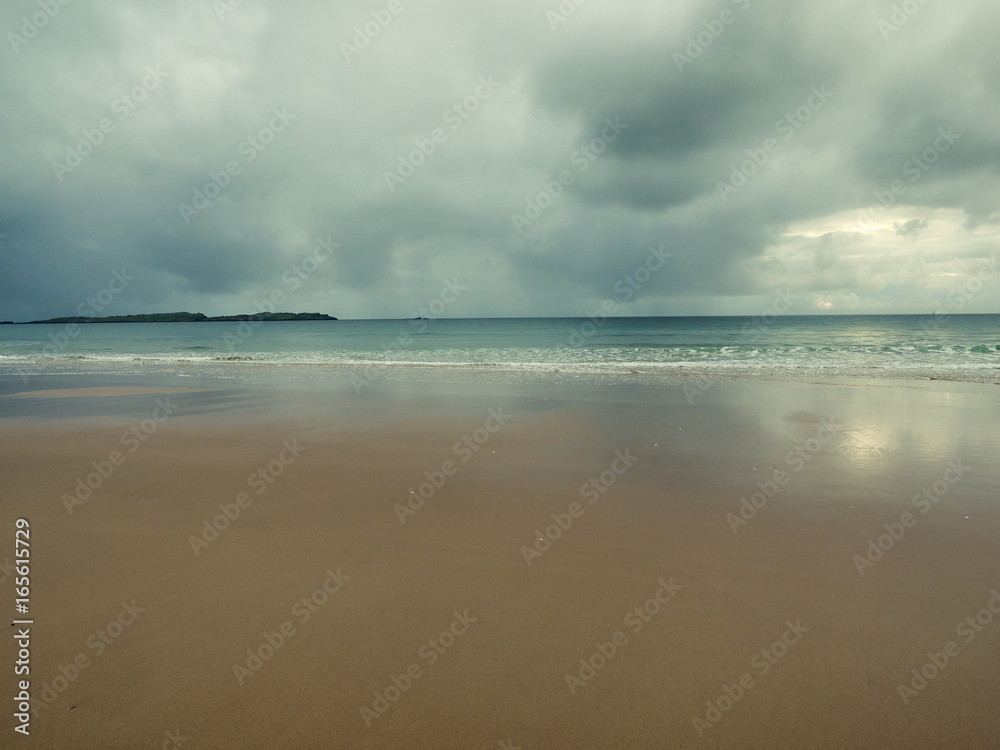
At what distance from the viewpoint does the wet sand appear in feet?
9.52

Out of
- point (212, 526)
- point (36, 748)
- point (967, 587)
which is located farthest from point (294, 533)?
point (967, 587)

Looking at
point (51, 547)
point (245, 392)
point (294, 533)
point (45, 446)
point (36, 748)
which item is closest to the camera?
point (36, 748)

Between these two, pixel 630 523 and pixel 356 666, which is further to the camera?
pixel 630 523

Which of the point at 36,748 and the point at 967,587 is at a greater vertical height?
the point at 967,587

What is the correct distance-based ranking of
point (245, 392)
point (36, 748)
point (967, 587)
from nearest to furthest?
point (36, 748)
point (967, 587)
point (245, 392)

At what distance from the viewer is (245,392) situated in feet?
53.1

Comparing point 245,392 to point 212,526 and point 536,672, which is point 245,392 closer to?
point 212,526

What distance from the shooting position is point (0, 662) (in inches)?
129

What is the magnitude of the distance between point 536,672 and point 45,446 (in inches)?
406

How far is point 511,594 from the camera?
4.11 m

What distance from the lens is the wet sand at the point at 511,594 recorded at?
2902 millimetres

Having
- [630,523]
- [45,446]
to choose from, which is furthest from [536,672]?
[45,446]

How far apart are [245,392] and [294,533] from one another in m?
12.6

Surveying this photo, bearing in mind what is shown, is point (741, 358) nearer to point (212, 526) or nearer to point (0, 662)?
point (212, 526)
